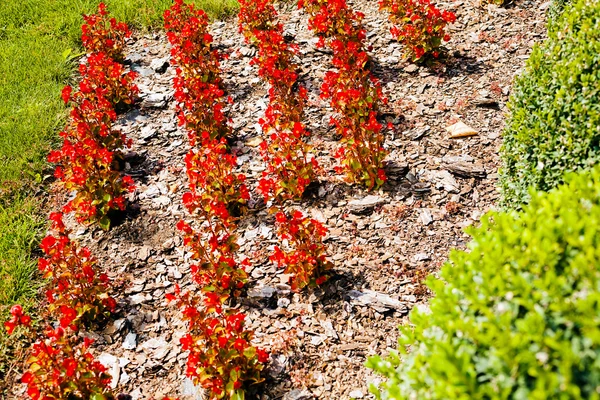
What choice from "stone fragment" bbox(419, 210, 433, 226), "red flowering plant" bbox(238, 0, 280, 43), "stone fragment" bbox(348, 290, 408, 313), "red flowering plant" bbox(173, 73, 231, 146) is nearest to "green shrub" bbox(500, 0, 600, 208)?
"stone fragment" bbox(419, 210, 433, 226)

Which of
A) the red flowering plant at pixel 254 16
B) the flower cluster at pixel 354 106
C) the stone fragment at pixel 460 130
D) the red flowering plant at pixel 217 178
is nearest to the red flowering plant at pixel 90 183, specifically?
the red flowering plant at pixel 217 178

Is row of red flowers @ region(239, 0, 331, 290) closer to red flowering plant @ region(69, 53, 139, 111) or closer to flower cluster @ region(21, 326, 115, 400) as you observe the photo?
flower cluster @ region(21, 326, 115, 400)

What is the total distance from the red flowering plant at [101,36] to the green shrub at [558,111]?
266 inches

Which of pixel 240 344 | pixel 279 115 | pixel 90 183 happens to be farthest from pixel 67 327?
pixel 279 115

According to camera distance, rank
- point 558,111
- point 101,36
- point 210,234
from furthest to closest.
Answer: point 101,36 < point 210,234 < point 558,111

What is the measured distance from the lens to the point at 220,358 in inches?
169

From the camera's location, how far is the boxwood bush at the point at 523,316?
2.22 m

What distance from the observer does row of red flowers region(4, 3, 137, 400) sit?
4270 mm

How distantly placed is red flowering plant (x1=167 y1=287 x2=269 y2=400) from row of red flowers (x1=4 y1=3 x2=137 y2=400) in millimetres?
829

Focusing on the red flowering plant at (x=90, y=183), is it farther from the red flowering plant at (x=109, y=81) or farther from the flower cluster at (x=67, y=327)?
the red flowering plant at (x=109, y=81)

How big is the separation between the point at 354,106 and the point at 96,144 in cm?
326

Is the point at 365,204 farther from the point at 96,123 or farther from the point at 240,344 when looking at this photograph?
the point at 96,123

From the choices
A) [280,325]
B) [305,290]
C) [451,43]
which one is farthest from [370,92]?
[280,325]

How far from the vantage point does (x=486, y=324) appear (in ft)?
8.17
